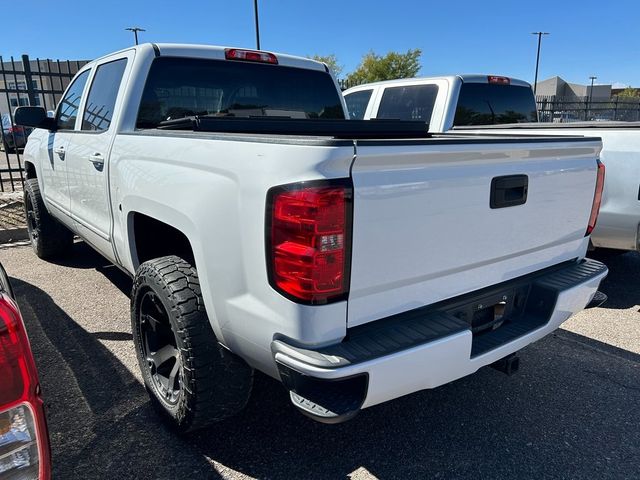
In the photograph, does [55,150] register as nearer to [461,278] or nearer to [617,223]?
[461,278]

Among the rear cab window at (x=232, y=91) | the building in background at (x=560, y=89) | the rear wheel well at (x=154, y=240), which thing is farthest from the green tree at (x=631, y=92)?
the rear wheel well at (x=154, y=240)

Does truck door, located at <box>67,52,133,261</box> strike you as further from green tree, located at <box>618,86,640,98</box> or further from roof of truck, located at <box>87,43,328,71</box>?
green tree, located at <box>618,86,640,98</box>

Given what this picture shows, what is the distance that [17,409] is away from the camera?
1280 mm

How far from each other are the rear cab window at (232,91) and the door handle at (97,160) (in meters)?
0.31

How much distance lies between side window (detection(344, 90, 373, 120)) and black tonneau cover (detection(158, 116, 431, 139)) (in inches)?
132

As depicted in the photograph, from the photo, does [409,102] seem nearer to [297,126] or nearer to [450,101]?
[450,101]

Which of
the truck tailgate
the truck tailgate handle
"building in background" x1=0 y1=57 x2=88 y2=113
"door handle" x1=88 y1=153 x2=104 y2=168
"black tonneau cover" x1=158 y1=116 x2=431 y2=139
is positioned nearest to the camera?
the truck tailgate

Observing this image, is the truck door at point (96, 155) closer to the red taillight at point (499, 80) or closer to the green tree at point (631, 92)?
the red taillight at point (499, 80)

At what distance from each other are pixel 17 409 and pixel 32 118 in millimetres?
3854

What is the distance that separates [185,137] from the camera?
7.63 ft

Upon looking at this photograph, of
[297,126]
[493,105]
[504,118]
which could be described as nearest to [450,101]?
[493,105]

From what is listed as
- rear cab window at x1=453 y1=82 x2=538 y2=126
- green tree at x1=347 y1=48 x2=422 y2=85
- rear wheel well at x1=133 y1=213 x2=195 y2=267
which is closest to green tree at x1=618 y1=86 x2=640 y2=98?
green tree at x1=347 y1=48 x2=422 y2=85

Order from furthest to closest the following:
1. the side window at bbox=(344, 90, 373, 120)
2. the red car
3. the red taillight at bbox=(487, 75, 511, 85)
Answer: the side window at bbox=(344, 90, 373, 120) < the red taillight at bbox=(487, 75, 511, 85) < the red car

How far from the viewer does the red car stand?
1.25 m
